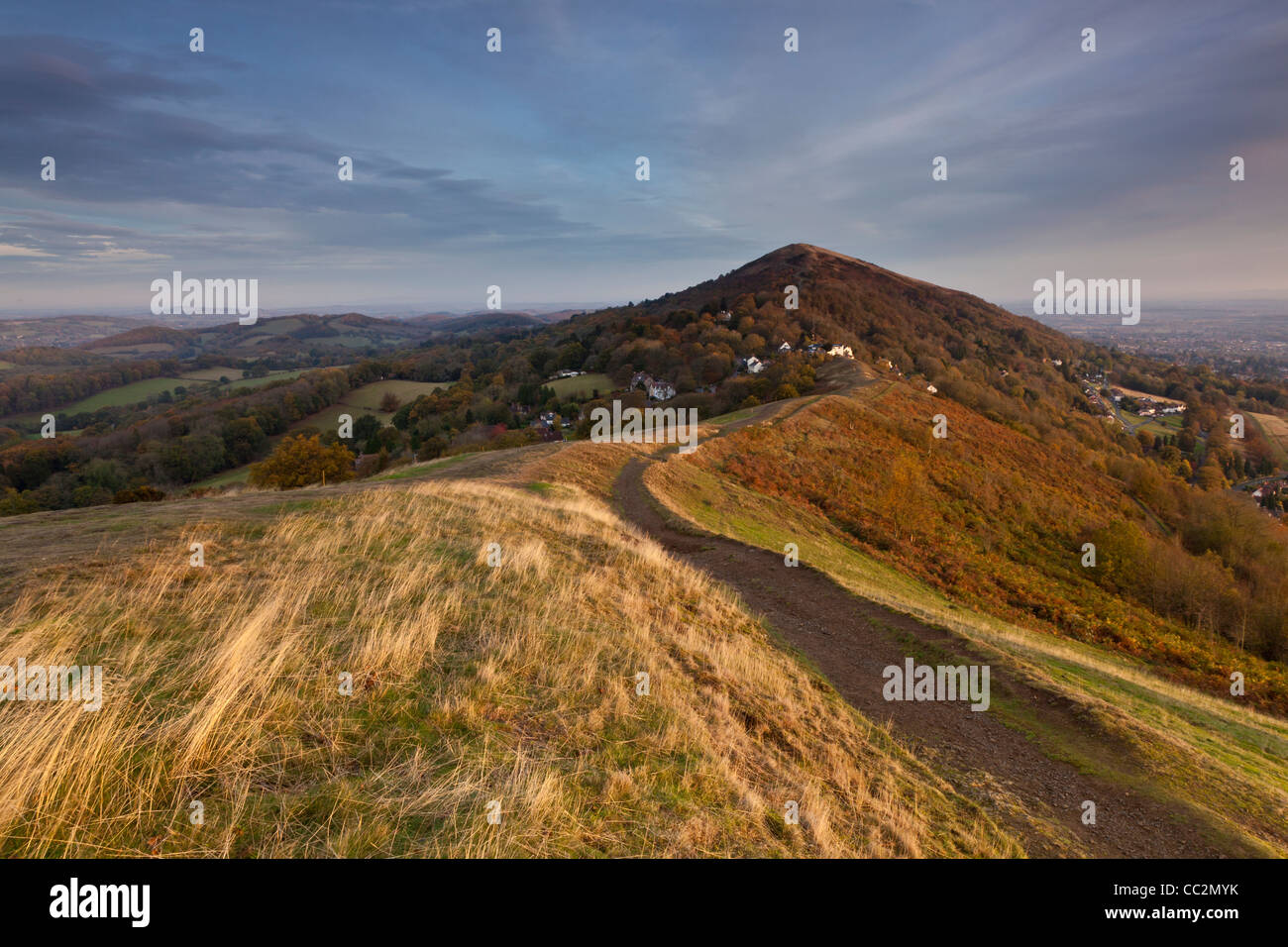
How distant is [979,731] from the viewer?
7.91 m

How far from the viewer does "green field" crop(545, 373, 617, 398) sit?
7962cm

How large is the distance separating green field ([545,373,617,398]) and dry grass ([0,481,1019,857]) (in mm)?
69980

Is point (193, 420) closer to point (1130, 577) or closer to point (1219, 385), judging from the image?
point (1130, 577)

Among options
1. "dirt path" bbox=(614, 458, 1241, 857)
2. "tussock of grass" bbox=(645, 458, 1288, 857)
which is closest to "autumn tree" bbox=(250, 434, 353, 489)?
"tussock of grass" bbox=(645, 458, 1288, 857)

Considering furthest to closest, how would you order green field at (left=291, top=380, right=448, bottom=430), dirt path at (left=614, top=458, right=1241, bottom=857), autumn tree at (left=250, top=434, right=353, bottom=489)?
green field at (left=291, top=380, right=448, bottom=430) → autumn tree at (left=250, top=434, right=353, bottom=489) → dirt path at (left=614, top=458, right=1241, bottom=857)

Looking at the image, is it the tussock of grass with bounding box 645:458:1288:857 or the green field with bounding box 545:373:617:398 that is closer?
the tussock of grass with bounding box 645:458:1288:857

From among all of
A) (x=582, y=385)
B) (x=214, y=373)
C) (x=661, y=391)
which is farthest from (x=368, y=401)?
(x=214, y=373)

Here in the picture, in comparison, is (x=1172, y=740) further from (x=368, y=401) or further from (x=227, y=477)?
(x=368, y=401)

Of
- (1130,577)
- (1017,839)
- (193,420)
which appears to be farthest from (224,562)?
(193,420)

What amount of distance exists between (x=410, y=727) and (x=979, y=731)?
8.05 metres
